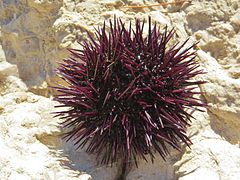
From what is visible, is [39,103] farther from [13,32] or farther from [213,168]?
[213,168]

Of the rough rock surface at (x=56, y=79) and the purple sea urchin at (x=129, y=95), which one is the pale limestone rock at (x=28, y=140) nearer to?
the rough rock surface at (x=56, y=79)

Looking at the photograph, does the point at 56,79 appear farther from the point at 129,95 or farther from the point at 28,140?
the point at 129,95

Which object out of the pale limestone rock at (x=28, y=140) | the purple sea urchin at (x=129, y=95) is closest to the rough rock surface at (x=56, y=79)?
the pale limestone rock at (x=28, y=140)

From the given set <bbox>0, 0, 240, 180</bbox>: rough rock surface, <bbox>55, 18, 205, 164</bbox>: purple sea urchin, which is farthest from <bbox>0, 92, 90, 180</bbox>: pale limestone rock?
<bbox>55, 18, 205, 164</bbox>: purple sea urchin

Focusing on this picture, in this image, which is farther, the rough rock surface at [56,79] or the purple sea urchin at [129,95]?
the rough rock surface at [56,79]

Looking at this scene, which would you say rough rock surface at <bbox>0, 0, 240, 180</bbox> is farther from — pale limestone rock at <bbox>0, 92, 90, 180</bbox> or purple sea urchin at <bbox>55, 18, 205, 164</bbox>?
purple sea urchin at <bbox>55, 18, 205, 164</bbox>
